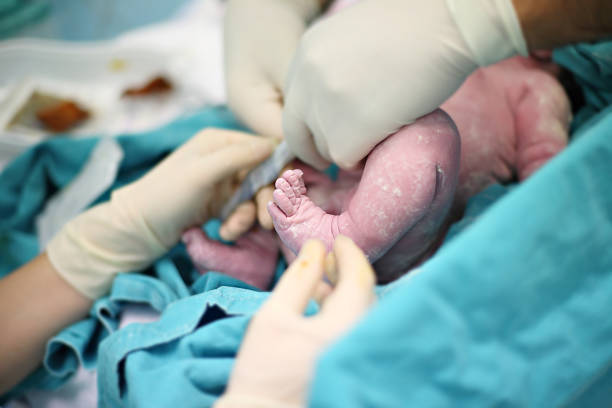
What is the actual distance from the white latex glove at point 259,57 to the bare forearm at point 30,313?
469 millimetres

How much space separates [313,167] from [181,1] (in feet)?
4.73

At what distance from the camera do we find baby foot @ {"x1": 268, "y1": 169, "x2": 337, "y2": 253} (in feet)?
→ 1.99

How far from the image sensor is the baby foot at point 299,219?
1.99ft

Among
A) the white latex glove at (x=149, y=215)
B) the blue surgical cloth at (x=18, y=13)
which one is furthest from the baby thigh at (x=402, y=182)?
the blue surgical cloth at (x=18, y=13)

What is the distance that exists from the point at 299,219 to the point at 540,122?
1.75ft

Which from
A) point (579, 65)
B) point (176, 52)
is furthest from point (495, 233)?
point (176, 52)

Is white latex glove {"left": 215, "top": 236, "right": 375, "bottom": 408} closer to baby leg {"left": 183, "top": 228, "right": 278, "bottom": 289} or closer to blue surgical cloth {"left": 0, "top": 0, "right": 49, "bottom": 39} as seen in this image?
baby leg {"left": 183, "top": 228, "right": 278, "bottom": 289}

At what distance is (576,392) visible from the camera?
51cm

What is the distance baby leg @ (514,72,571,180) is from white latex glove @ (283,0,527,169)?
319 mm

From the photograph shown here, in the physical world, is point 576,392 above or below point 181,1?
below

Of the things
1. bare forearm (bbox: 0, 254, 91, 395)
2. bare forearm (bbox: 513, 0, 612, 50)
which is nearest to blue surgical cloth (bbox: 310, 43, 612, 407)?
bare forearm (bbox: 513, 0, 612, 50)

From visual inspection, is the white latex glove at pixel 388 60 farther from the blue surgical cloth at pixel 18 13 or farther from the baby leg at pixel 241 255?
the blue surgical cloth at pixel 18 13

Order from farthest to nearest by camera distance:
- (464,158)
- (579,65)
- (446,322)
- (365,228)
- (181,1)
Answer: (181,1), (579,65), (464,158), (365,228), (446,322)

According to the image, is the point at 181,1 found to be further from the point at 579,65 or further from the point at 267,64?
the point at 579,65
